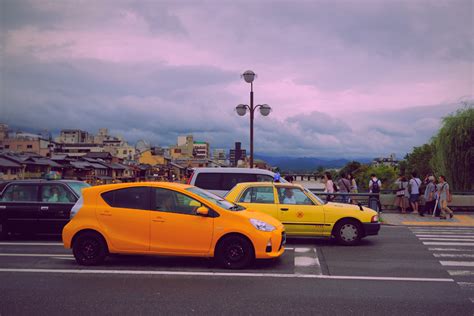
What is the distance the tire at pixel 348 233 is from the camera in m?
11.9

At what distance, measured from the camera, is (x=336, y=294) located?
7070 mm

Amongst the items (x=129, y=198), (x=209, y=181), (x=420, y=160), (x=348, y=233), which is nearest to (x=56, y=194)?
(x=129, y=198)

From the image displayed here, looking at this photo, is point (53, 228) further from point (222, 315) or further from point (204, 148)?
point (204, 148)

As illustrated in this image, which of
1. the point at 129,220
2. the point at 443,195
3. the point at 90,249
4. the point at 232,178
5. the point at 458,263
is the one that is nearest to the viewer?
the point at 129,220

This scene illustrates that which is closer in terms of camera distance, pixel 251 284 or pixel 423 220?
pixel 251 284

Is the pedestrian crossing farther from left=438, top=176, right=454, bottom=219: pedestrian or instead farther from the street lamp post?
the street lamp post

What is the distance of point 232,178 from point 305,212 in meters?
4.36

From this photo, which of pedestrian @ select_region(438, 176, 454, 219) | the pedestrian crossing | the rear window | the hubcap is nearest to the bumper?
the hubcap

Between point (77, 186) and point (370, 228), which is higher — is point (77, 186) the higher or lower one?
the higher one

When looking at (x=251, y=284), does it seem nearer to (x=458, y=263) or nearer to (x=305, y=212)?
(x=305, y=212)

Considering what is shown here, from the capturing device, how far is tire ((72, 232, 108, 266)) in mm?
9055

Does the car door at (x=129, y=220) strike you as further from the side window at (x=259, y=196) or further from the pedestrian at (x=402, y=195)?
the pedestrian at (x=402, y=195)

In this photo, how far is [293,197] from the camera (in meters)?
12.0

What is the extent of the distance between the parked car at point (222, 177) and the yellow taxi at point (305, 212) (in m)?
3.43
